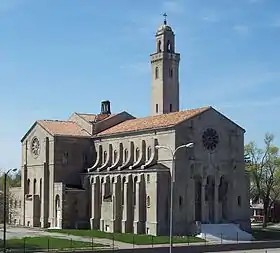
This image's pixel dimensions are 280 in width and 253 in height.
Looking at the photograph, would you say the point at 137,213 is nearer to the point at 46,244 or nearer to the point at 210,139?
the point at 210,139

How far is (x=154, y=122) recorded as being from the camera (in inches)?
3201

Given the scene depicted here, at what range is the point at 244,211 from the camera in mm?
81312

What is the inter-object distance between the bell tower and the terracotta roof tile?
12538 mm

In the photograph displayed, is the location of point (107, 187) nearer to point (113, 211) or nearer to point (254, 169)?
point (113, 211)

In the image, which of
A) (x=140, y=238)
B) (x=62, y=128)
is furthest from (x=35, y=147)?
(x=140, y=238)

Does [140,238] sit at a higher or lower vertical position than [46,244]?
lower

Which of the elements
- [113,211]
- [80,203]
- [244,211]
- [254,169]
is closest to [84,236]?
[113,211]

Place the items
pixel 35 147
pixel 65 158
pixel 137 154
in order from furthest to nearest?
1. pixel 35 147
2. pixel 65 158
3. pixel 137 154

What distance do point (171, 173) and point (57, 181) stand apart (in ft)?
67.8

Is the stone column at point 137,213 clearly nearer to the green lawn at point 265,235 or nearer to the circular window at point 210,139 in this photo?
the circular window at point 210,139

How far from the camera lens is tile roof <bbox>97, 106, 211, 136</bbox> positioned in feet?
254

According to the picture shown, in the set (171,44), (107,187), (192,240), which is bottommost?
(192,240)

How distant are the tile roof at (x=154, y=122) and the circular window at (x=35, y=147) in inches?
376

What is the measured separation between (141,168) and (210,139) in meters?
9.28
